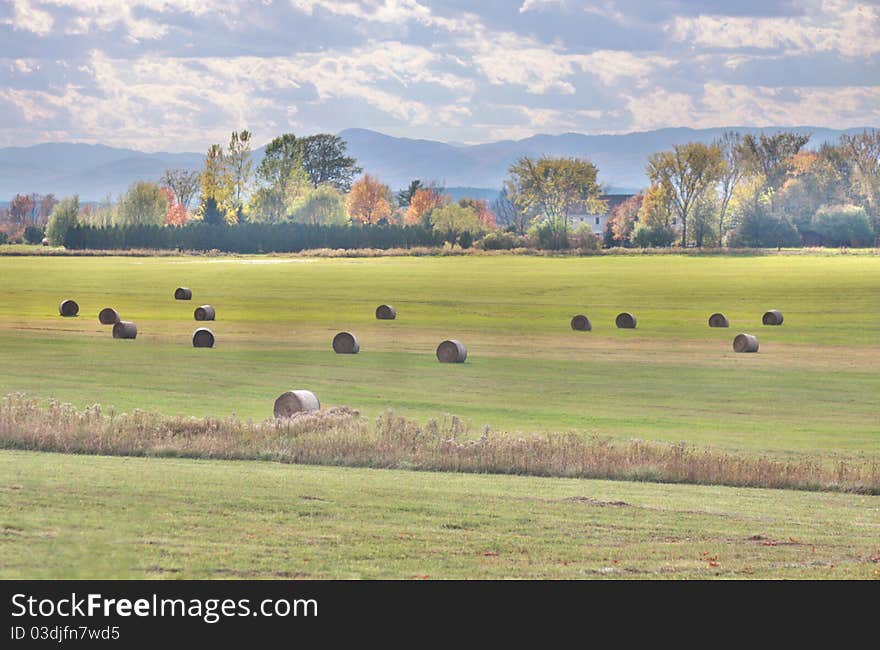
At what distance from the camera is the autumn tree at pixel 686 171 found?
14050 cm

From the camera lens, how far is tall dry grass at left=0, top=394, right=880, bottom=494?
20.5 m

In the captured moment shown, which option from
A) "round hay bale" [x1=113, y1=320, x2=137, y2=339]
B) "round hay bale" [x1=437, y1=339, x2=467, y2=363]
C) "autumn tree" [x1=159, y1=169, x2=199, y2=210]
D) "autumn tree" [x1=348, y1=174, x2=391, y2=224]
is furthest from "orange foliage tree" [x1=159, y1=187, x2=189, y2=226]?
"round hay bale" [x1=437, y1=339, x2=467, y2=363]

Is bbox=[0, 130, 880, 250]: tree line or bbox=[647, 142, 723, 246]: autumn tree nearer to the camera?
bbox=[0, 130, 880, 250]: tree line

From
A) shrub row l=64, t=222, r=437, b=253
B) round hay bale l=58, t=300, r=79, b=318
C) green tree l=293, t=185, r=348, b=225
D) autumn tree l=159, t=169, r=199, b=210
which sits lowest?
round hay bale l=58, t=300, r=79, b=318

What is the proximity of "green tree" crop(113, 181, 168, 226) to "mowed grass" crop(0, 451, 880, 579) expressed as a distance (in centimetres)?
12663

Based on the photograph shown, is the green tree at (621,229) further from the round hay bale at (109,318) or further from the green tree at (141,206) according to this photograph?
the round hay bale at (109,318)

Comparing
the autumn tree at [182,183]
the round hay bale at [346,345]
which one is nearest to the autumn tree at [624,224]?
the autumn tree at [182,183]

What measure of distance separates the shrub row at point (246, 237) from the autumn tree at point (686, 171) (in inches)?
1098

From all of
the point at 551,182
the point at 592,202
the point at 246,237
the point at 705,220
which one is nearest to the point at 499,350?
the point at 246,237

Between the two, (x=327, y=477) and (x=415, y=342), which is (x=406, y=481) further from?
(x=415, y=342)

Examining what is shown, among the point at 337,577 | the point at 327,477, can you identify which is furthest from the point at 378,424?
the point at 337,577

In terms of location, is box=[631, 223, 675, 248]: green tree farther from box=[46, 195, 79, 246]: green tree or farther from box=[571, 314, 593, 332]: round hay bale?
box=[571, 314, 593, 332]: round hay bale

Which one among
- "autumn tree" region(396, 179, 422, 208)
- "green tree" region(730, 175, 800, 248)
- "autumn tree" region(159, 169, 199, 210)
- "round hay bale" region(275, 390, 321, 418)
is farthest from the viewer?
"autumn tree" region(396, 179, 422, 208)

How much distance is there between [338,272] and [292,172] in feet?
170
